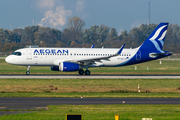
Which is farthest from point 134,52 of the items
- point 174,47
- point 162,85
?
point 174,47

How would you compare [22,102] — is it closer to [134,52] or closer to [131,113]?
[131,113]

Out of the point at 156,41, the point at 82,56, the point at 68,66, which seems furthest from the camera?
the point at 156,41

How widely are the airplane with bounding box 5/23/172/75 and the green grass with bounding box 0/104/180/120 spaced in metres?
24.0

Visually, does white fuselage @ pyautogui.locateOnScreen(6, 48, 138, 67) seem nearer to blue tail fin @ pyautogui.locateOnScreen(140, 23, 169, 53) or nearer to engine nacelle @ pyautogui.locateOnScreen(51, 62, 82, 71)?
engine nacelle @ pyautogui.locateOnScreen(51, 62, 82, 71)

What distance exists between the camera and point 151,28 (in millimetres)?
164125

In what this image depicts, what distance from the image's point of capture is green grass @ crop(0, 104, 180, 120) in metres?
15.7

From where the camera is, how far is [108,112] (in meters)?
17.3

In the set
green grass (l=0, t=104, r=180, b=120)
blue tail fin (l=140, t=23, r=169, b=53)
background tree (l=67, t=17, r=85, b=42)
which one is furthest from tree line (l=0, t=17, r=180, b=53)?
green grass (l=0, t=104, r=180, b=120)

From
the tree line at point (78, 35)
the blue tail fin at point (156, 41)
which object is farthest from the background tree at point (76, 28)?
the blue tail fin at point (156, 41)

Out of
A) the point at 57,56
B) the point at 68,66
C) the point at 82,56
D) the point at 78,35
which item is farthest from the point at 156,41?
the point at 78,35

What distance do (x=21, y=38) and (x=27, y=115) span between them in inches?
6021

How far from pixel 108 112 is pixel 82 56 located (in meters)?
29.1

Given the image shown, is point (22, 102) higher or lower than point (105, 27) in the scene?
lower

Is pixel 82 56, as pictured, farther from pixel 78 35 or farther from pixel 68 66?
pixel 78 35
